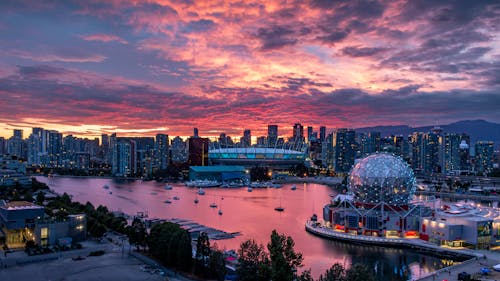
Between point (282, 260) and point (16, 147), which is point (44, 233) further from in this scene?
point (16, 147)

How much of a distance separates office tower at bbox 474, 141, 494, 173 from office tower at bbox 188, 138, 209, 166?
105 ft

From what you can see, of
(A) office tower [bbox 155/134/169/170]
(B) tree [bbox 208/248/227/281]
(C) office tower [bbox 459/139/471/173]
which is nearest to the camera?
(B) tree [bbox 208/248/227/281]

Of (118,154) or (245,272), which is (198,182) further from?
(245,272)

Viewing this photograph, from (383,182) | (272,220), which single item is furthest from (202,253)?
(383,182)

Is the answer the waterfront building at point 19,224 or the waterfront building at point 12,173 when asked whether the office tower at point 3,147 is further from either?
the waterfront building at point 19,224

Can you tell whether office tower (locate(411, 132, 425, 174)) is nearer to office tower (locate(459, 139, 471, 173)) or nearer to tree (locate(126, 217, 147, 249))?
office tower (locate(459, 139, 471, 173))

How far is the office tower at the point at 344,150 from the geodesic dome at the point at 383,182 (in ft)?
124

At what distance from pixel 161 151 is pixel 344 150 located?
2296 centimetres

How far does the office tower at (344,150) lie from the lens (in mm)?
54531

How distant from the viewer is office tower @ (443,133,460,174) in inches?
2047

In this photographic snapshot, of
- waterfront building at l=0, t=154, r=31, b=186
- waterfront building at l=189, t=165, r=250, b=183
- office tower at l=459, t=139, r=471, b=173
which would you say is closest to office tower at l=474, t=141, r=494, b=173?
office tower at l=459, t=139, r=471, b=173

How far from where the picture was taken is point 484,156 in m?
51.5

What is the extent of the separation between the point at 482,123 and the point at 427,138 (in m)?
123

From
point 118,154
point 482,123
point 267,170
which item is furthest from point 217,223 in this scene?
point 482,123
